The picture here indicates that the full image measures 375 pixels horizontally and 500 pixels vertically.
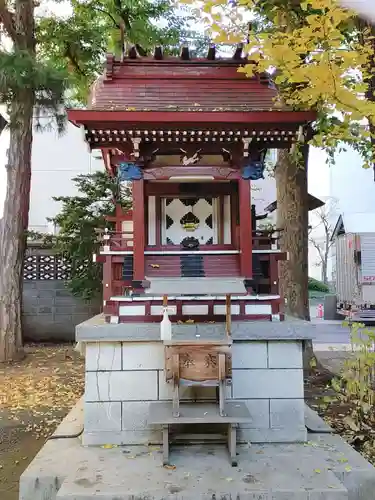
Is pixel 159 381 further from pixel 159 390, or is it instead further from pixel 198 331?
pixel 198 331

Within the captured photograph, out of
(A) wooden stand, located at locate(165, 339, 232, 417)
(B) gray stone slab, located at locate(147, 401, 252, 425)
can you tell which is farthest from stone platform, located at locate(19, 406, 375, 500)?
(A) wooden stand, located at locate(165, 339, 232, 417)

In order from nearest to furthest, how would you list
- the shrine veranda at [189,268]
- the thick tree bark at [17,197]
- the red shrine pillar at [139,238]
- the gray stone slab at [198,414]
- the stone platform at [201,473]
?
the stone platform at [201,473]
the gray stone slab at [198,414]
the shrine veranda at [189,268]
the red shrine pillar at [139,238]
the thick tree bark at [17,197]

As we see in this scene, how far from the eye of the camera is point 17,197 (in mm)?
11727

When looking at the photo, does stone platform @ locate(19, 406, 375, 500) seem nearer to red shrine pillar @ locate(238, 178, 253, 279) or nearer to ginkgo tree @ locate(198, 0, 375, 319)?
red shrine pillar @ locate(238, 178, 253, 279)

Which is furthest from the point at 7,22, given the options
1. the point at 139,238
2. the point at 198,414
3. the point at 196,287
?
the point at 198,414

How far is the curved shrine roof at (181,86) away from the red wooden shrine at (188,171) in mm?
14

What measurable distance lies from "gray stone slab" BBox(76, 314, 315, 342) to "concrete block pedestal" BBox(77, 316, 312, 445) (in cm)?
1

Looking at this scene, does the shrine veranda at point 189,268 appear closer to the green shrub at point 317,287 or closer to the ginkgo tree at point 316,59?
the ginkgo tree at point 316,59

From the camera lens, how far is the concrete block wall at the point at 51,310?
13.9 metres

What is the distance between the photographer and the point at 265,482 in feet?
15.2

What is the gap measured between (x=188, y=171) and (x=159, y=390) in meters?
2.92

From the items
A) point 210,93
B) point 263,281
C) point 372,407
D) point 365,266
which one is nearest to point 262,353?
point 263,281

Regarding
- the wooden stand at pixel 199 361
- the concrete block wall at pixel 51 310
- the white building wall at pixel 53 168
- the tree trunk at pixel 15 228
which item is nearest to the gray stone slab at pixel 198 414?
the wooden stand at pixel 199 361

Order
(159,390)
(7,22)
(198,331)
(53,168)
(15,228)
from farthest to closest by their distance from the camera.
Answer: (53,168)
(15,228)
(7,22)
(198,331)
(159,390)
